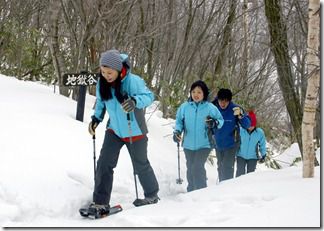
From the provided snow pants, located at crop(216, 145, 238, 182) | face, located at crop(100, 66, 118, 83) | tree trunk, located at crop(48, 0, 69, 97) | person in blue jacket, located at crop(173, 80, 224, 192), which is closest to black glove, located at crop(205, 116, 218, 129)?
person in blue jacket, located at crop(173, 80, 224, 192)

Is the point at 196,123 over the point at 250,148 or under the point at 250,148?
over

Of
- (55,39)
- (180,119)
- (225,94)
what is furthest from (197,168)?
(55,39)

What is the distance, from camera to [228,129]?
253 inches

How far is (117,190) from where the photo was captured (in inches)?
213

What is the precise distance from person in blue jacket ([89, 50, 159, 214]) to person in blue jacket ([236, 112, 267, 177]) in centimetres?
241

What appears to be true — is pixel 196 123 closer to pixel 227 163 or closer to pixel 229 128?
pixel 229 128

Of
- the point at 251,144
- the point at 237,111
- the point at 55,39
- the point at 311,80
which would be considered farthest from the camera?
the point at 55,39

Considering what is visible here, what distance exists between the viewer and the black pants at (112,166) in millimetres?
4664

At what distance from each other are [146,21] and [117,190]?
5883 millimetres

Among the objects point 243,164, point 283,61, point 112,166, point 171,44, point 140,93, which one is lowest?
point 243,164

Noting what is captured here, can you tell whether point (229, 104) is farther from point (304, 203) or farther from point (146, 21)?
point (146, 21)

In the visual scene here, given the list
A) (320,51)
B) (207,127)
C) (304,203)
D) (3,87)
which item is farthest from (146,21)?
(304,203)

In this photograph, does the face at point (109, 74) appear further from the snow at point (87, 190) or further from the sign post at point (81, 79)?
the sign post at point (81, 79)

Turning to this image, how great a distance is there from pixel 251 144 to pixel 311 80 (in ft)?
8.12
